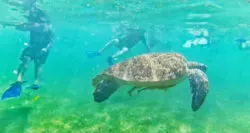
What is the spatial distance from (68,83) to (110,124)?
11681 millimetres

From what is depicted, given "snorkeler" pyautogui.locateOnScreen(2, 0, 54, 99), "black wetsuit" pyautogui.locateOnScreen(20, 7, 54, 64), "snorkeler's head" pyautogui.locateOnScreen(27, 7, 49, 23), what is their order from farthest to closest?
1. "snorkeler's head" pyautogui.locateOnScreen(27, 7, 49, 23)
2. "black wetsuit" pyautogui.locateOnScreen(20, 7, 54, 64)
3. "snorkeler" pyautogui.locateOnScreen(2, 0, 54, 99)

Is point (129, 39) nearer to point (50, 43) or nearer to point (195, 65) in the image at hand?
point (50, 43)

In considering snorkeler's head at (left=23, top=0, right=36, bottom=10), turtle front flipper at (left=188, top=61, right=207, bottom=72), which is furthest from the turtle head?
snorkeler's head at (left=23, top=0, right=36, bottom=10)

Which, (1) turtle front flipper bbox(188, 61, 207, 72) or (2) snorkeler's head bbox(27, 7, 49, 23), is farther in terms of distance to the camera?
(2) snorkeler's head bbox(27, 7, 49, 23)

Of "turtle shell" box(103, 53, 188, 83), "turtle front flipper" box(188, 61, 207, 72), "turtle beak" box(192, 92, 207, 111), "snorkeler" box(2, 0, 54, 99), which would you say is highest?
"turtle shell" box(103, 53, 188, 83)

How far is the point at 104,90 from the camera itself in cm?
792

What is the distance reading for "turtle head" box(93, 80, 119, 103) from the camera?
25.9ft

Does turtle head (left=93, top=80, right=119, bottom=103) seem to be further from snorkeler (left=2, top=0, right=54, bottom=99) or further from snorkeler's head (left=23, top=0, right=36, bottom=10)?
snorkeler's head (left=23, top=0, right=36, bottom=10)

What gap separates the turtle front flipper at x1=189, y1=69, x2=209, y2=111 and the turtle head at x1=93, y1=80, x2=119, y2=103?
2.26 meters

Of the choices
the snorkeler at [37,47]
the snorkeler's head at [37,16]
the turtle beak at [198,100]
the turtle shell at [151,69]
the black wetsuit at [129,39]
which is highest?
the turtle shell at [151,69]

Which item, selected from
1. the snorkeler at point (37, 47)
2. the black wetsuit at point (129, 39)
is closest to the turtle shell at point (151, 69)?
the snorkeler at point (37, 47)

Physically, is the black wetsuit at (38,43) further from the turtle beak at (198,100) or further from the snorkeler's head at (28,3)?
the turtle beak at (198,100)

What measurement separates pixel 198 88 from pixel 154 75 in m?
1.34

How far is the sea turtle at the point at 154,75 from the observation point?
700 centimetres
